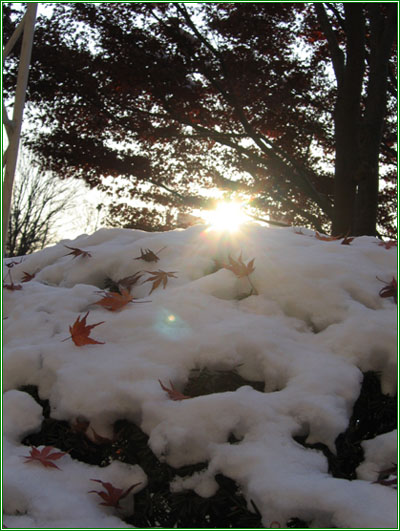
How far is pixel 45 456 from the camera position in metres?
1.31

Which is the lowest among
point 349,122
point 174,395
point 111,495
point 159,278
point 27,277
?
point 111,495

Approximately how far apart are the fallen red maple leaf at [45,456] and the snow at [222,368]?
0.02 meters

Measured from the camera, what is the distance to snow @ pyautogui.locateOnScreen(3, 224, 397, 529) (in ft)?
3.79

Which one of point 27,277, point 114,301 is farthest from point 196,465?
point 27,277

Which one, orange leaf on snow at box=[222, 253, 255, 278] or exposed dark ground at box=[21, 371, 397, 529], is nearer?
exposed dark ground at box=[21, 371, 397, 529]

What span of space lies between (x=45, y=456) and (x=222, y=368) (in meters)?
0.61

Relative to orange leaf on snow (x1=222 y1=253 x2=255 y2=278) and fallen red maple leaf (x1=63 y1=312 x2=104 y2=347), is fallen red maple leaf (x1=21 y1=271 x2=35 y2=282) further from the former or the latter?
orange leaf on snow (x1=222 y1=253 x2=255 y2=278)

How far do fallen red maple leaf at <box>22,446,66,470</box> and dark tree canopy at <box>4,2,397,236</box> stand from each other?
13.4 feet

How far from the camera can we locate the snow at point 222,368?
1.15 metres

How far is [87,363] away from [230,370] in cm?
49

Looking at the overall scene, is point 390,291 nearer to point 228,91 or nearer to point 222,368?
point 222,368

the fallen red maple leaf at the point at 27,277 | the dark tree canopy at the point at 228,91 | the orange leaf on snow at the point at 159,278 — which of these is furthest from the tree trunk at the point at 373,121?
the fallen red maple leaf at the point at 27,277

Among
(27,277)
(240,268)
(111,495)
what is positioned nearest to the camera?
(111,495)

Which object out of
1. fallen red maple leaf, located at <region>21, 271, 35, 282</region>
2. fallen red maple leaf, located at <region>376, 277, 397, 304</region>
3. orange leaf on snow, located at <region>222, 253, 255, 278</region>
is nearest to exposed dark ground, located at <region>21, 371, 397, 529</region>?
fallen red maple leaf, located at <region>376, 277, 397, 304</region>
